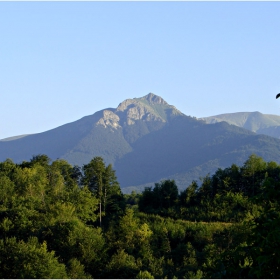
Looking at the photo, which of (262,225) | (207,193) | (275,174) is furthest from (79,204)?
(262,225)

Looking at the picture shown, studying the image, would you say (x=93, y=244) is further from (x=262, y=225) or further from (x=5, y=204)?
(x=262, y=225)

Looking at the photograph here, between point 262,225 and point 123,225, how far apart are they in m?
45.0

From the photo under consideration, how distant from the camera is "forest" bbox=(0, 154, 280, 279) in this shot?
45.3m

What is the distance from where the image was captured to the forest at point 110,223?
149ft

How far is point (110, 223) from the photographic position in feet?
195

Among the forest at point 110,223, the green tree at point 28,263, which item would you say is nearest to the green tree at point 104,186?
the forest at point 110,223

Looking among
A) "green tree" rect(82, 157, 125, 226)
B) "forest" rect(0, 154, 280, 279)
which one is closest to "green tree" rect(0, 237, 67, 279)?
"forest" rect(0, 154, 280, 279)

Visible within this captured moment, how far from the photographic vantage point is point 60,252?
50.6 metres

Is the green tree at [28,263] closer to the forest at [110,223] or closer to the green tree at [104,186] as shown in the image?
the forest at [110,223]

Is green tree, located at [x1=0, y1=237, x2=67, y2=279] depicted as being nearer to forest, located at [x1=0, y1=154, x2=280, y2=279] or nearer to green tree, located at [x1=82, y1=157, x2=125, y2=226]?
forest, located at [x1=0, y1=154, x2=280, y2=279]

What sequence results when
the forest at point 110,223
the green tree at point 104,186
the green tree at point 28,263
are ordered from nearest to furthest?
1. the green tree at point 28,263
2. the forest at point 110,223
3. the green tree at point 104,186

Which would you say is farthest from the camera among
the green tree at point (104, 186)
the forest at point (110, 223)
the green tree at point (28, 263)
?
the green tree at point (104, 186)

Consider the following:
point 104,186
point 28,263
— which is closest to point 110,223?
point 104,186

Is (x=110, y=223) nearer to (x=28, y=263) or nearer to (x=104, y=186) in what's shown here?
(x=104, y=186)
